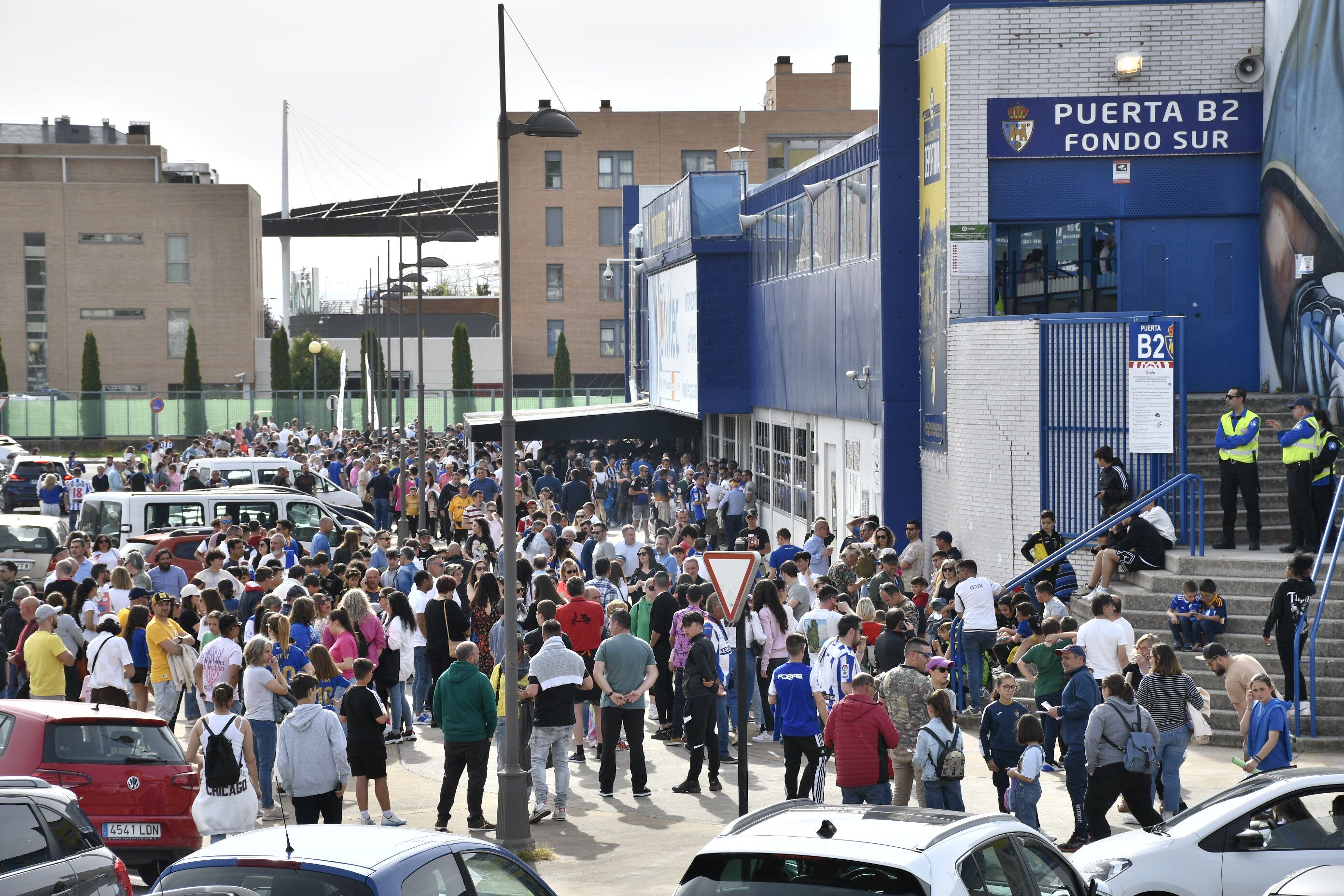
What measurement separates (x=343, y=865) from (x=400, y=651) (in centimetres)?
1010

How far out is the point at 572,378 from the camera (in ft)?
251

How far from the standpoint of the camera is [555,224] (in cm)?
7606

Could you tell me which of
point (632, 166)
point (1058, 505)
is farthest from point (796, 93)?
point (1058, 505)

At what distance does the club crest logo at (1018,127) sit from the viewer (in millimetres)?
21844

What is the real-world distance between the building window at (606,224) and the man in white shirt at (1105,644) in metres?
63.4

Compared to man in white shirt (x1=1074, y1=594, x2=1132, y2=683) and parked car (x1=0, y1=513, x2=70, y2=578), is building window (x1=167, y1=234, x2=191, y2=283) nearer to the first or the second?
parked car (x1=0, y1=513, x2=70, y2=578)

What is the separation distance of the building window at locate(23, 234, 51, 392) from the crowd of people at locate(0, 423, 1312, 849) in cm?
6259

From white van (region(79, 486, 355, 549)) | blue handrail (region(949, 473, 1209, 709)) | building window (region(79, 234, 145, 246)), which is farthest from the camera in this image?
building window (region(79, 234, 145, 246))

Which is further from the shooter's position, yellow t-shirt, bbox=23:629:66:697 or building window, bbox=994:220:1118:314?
building window, bbox=994:220:1118:314

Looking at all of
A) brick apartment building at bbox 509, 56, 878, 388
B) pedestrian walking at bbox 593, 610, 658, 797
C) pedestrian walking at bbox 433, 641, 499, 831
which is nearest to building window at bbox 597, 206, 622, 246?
brick apartment building at bbox 509, 56, 878, 388

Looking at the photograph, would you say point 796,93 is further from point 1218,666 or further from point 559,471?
point 1218,666

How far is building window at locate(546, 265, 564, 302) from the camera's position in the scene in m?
76.9

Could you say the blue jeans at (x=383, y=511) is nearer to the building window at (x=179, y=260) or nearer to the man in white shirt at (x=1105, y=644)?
the man in white shirt at (x=1105, y=644)

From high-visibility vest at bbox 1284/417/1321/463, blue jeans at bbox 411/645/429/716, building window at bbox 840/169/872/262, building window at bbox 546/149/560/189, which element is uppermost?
building window at bbox 546/149/560/189
